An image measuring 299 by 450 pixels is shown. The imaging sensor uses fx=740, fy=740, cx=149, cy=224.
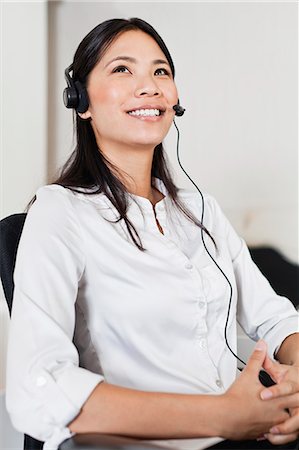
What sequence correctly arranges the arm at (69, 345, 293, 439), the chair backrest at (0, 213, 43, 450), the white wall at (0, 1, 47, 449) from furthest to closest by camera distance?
the white wall at (0, 1, 47, 449) < the chair backrest at (0, 213, 43, 450) < the arm at (69, 345, 293, 439)

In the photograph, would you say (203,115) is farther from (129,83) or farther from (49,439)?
(49,439)

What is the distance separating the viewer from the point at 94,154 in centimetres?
164

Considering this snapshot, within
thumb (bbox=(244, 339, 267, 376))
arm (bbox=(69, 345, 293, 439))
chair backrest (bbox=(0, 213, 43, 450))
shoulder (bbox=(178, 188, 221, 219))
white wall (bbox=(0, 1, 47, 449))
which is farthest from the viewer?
white wall (bbox=(0, 1, 47, 449))

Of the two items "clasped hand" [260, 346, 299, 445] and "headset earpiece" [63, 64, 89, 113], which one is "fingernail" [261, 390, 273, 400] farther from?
"headset earpiece" [63, 64, 89, 113]

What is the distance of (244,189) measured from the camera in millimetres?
2951

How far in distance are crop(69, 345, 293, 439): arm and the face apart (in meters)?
0.57

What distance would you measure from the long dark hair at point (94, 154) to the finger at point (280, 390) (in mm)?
455

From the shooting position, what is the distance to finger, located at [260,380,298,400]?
1.25m

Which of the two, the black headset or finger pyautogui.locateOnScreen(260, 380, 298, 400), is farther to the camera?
the black headset

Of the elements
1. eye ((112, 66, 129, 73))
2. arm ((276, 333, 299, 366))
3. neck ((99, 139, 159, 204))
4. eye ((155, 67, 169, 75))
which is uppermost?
eye ((112, 66, 129, 73))

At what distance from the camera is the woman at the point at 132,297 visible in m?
1.19

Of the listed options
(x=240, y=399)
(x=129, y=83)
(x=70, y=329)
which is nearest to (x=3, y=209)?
(x=129, y=83)

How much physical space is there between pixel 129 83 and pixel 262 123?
1441mm

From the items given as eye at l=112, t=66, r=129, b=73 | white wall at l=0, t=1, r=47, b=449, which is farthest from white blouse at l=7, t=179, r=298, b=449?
white wall at l=0, t=1, r=47, b=449
